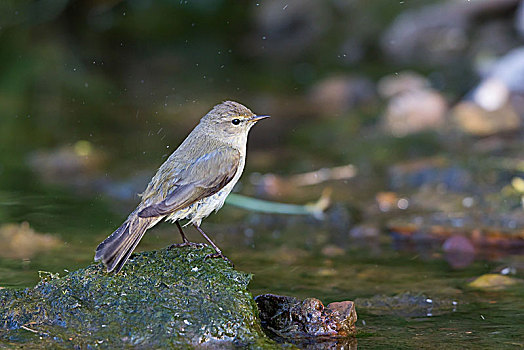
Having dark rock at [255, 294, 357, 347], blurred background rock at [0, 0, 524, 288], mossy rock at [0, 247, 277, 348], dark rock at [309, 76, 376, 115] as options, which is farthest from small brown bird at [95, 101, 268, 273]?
dark rock at [309, 76, 376, 115]

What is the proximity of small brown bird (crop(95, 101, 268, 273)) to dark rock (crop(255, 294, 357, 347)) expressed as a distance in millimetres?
412

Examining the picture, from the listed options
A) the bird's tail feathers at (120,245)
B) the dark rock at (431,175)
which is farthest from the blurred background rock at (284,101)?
the bird's tail feathers at (120,245)

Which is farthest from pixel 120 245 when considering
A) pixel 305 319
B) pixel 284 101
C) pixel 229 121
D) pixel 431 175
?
pixel 284 101

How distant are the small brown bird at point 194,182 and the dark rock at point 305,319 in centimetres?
41

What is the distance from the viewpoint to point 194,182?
4691 millimetres

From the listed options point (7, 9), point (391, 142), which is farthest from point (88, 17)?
point (391, 142)

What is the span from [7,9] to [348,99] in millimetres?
5652

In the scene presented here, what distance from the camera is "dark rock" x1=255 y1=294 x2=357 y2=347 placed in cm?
432

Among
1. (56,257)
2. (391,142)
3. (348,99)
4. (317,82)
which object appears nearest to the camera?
(56,257)

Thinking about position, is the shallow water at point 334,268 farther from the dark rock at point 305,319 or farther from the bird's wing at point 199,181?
the bird's wing at point 199,181

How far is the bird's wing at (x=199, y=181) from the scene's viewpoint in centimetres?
451

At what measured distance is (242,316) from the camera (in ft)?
13.1

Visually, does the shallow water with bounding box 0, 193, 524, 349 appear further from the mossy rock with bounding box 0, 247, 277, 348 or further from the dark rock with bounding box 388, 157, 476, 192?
the dark rock with bounding box 388, 157, 476, 192

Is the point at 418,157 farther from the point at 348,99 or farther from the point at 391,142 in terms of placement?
the point at 348,99
